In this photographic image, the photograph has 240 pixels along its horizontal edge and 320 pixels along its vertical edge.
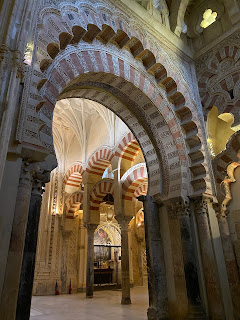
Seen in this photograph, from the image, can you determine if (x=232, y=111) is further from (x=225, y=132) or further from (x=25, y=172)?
(x=25, y=172)

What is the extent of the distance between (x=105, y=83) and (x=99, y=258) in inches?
470

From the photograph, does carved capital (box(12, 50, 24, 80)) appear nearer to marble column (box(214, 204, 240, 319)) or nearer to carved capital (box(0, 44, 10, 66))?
carved capital (box(0, 44, 10, 66))

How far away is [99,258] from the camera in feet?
48.1

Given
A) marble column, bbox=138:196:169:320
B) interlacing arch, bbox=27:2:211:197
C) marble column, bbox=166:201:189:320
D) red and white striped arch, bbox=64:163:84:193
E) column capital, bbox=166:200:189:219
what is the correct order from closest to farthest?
interlacing arch, bbox=27:2:211:197 → marble column, bbox=166:201:189:320 → marble column, bbox=138:196:169:320 → column capital, bbox=166:200:189:219 → red and white striped arch, bbox=64:163:84:193

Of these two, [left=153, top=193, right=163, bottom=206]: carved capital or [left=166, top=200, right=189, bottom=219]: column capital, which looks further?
[left=153, top=193, right=163, bottom=206]: carved capital

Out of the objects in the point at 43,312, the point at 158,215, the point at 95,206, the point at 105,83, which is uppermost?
the point at 105,83

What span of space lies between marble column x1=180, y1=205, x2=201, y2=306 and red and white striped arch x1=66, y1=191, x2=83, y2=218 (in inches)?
269

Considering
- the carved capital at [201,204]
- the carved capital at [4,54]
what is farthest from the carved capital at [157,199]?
the carved capital at [4,54]

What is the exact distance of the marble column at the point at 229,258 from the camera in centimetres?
462

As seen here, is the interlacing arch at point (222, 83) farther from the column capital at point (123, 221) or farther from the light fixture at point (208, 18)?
the column capital at point (123, 221)

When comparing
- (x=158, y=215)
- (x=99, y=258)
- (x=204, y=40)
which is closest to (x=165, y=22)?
(x=204, y=40)

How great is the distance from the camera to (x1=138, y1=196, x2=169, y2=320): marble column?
15.1 feet

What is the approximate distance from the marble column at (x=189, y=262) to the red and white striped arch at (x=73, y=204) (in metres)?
6.83

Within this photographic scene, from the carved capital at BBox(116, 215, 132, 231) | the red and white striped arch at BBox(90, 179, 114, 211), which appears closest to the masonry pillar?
the red and white striped arch at BBox(90, 179, 114, 211)
